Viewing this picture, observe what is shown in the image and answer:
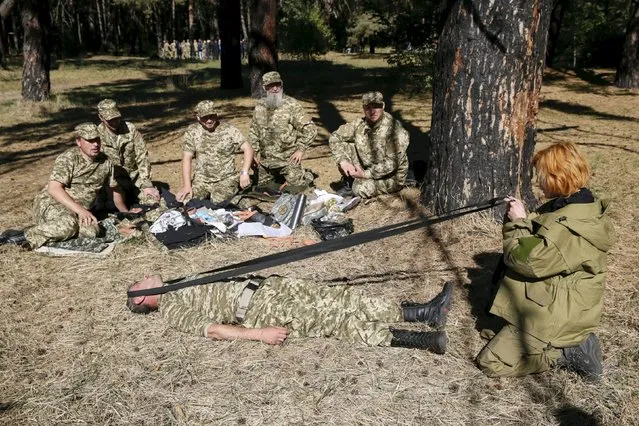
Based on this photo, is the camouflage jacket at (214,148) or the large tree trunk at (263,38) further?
the large tree trunk at (263,38)

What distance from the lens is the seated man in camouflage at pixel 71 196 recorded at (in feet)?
17.6

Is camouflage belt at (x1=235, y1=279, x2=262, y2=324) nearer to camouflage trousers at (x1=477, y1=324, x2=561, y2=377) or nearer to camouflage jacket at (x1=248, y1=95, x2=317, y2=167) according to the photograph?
camouflage trousers at (x1=477, y1=324, x2=561, y2=377)

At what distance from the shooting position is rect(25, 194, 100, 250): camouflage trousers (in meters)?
5.32

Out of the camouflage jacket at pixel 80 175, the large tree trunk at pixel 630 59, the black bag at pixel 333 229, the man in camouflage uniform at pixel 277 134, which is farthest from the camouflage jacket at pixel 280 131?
the large tree trunk at pixel 630 59

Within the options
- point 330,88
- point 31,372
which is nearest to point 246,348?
point 31,372

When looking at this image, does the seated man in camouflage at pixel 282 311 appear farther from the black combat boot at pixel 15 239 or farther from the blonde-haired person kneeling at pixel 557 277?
the black combat boot at pixel 15 239

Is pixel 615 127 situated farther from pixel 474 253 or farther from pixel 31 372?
pixel 31 372

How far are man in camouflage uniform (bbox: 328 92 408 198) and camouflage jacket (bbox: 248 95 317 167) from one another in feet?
2.37

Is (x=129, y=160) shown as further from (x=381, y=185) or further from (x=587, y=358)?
(x=587, y=358)

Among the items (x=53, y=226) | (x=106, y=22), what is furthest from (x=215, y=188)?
(x=106, y=22)

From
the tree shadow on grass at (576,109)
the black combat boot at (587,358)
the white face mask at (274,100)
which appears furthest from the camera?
the tree shadow on grass at (576,109)

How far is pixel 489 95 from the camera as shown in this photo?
5.16 metres

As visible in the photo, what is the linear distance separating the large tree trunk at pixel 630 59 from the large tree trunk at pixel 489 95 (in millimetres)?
10986

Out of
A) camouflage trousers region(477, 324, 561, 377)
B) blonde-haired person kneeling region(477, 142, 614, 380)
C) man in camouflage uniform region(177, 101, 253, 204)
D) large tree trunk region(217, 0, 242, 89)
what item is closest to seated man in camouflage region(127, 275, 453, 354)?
camouflage trousers region(477, 324, 561, 377)
